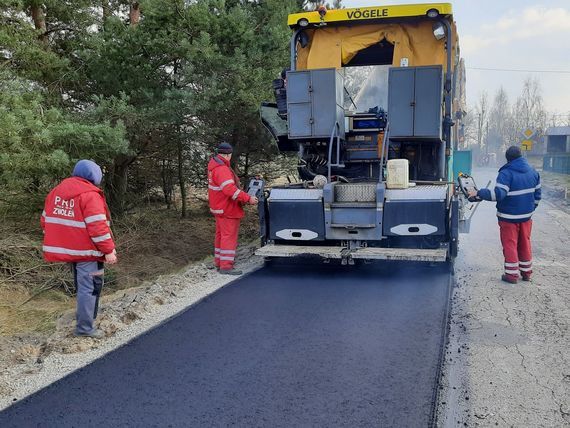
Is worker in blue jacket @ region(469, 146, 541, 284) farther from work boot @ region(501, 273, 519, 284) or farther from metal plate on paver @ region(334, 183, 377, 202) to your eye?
metal plate on paver @ region(334, 183, 377, 202)

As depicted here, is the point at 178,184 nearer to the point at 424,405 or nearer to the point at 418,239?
the point at 418,239

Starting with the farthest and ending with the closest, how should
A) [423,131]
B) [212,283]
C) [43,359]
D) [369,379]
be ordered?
1. [423,131]
2. [212,283]
3. [43,359]
4. [369,379]

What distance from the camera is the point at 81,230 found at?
4.01m

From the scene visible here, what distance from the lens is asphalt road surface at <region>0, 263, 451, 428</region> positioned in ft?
9.50

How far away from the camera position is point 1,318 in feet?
17.5

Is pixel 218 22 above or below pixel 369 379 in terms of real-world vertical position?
above

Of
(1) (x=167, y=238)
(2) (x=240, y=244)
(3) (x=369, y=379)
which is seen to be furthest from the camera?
(1) (x=167, y=238)

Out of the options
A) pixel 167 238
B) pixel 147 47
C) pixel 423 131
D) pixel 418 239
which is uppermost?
pixel 147 47

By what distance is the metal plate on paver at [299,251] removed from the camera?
230 inches

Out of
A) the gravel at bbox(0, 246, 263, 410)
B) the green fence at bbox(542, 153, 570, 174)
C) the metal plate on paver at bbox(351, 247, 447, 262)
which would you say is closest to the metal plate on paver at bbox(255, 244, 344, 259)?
the metal plate on paver at bbox(351, 247, 447, 262)

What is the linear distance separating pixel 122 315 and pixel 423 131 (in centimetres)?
408

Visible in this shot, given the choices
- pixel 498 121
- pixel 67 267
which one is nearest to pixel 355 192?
pixel 67 267

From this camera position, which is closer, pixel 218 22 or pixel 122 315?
pixel 122 315

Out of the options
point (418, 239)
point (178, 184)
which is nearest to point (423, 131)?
point (418, 239)
